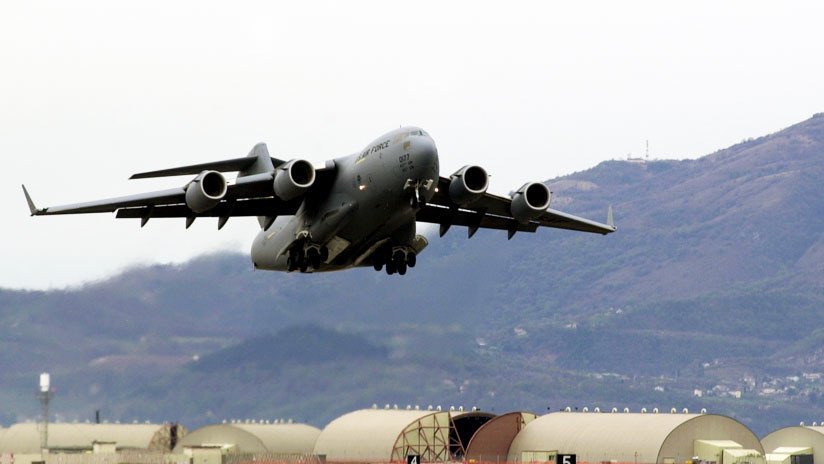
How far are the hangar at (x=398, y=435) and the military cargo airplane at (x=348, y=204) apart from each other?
1872cm

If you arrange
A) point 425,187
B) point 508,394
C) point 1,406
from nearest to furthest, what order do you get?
point 425,187 → point 1,406 → point 508,394

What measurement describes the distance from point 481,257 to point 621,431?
18.2m

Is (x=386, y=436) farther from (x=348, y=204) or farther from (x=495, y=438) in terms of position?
(x=348, y=204)

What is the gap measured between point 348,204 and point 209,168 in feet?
20.7

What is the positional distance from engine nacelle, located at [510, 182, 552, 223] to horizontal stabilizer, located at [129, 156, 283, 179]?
26.6 ft

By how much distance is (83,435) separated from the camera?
6700 centimetres

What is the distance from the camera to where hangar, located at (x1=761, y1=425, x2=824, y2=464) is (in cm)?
6025

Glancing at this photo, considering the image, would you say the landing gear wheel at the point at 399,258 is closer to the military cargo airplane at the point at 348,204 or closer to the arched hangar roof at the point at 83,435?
the military cargo airplane at the point at 348,204

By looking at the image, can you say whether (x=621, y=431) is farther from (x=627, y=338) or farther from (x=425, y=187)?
(x=627, y=338)

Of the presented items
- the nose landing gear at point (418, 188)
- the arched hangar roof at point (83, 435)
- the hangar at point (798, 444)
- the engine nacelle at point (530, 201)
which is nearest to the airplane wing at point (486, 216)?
the engine nacelle at point (530, 201)

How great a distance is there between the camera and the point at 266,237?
40375 mm

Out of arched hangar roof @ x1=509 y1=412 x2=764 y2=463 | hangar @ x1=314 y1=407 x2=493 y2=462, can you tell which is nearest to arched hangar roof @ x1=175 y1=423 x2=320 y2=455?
hangar @ x1=314 y1=407 x2=493 y2=462

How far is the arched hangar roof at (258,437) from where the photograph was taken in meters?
66.9

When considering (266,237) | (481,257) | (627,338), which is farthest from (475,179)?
(627,338)
